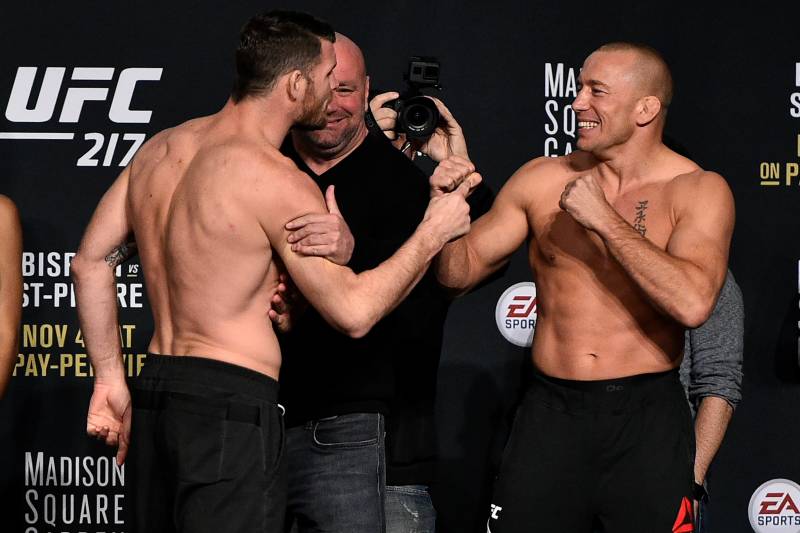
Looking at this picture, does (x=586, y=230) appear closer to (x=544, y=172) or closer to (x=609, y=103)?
(x=544, y=172)

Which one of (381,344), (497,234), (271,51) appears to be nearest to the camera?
(271,51)

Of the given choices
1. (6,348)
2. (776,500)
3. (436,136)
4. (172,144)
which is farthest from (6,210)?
(776,500)

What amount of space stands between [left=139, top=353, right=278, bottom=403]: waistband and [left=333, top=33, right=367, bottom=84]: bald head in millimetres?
962

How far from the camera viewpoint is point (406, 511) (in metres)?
2.87

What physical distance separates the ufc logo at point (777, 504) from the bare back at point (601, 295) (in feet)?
3.84

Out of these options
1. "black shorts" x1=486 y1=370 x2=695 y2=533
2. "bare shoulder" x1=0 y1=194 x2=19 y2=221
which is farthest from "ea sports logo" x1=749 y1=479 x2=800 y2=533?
"bare shoulder" x1=0 y1=194 x2=19 y2=221

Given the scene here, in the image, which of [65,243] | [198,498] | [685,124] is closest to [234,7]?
[65,243]

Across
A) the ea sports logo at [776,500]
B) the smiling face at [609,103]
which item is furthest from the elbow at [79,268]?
the ea sports logo at [776,500]

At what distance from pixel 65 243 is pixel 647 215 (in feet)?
6.13

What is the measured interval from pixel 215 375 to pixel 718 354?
1.35 m

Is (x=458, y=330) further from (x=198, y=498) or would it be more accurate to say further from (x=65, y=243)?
(x=198, y=498)

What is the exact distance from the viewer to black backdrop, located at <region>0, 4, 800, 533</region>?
3.62 m

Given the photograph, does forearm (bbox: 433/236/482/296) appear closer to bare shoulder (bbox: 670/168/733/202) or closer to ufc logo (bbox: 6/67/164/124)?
bare shoulder (bbox: 670/168/733/202)

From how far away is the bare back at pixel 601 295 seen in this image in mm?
2650
